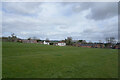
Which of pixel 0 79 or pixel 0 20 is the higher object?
pixel 0 20

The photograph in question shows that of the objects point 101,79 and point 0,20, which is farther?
point 0,20

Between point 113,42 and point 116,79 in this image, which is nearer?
point 116,79

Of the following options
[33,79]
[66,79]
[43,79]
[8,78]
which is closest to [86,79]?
[66,79]

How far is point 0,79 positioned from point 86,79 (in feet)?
14.9

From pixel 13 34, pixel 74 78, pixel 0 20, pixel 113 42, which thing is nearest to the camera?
pixel 74 78

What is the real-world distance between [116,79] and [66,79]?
2.79 metres

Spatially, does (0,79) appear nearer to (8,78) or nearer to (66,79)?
(8,78)

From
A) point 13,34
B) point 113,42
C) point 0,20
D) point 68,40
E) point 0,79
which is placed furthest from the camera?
point 68,40

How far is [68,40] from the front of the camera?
89.1m

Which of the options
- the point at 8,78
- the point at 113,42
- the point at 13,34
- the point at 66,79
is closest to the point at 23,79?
the point at 8,78

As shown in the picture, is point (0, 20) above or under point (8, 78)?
above

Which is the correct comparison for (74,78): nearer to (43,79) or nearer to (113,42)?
(43,79)

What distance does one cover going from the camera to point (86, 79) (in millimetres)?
4598

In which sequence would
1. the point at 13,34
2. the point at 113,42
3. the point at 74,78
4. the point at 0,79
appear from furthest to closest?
the point at 113,42, the point at 13,34, the point at 74,78, the point at 0,79
